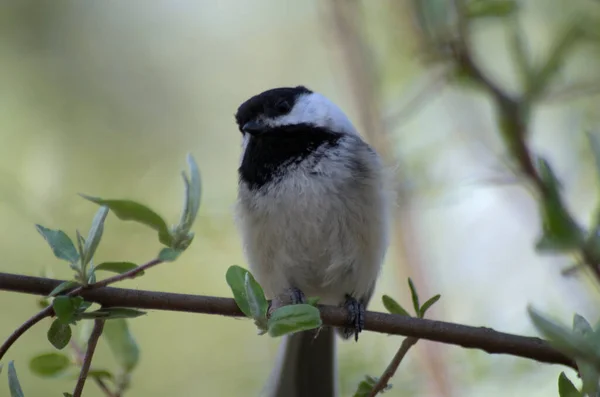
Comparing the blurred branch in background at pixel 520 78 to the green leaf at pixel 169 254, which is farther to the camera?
the green leaf at pixel 169 254

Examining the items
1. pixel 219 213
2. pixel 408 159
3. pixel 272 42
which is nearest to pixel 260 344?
pixel 219 213

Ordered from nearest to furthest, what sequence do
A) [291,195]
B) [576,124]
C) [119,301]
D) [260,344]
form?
1. [119,301]
2. [576,124]
3. [291,195]
4. [260,344]

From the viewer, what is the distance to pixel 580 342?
85 centimetres

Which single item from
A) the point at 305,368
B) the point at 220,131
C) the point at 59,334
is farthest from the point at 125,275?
the point at 220,131

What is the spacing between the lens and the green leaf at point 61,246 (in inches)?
45.5

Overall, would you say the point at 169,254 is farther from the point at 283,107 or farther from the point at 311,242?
the point at 283,107

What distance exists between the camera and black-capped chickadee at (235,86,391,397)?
2092 mm

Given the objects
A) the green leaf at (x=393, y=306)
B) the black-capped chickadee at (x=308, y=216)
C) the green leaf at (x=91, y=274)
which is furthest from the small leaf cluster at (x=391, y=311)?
the black-capped chickadee at (x=308, y=216)

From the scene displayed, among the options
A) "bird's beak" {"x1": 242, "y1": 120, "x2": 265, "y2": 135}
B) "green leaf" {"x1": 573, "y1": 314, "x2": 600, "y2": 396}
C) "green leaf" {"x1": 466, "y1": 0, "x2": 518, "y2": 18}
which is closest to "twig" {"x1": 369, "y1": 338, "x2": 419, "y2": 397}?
"green leaf" {"x1": 573, "y1": 314, "x2": 600, "y2": 396}

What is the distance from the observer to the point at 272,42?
3.95 meters

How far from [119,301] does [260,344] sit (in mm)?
1846

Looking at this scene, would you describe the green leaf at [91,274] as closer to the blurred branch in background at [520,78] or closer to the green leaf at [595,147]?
the blurred branch in background at [520,78]

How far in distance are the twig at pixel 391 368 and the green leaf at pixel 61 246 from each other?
54 centimetres

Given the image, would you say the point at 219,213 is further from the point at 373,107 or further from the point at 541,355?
the point at 541,355
